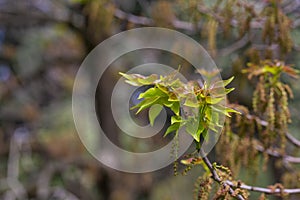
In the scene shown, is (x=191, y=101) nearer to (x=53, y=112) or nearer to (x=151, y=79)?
(x=151, y=79)

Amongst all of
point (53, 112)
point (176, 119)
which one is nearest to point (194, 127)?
point (176, 119)

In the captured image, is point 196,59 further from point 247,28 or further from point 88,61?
point 88,61

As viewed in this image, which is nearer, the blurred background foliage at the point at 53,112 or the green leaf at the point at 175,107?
the green leaf at the point at 175,107

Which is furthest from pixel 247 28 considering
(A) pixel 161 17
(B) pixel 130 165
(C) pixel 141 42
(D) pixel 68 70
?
(D) pixel 68 70

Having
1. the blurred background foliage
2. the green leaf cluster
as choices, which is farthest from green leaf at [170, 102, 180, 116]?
the blurred background foliage

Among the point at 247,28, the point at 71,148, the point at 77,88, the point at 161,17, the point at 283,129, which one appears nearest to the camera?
the point at 283,129

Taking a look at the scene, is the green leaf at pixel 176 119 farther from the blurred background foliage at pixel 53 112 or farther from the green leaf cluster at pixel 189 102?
the blurred background foliage at pixel 53 112

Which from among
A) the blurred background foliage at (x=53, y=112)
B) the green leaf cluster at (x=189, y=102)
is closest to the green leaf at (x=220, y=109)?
the green leaf cluster at (x=189, y=102)

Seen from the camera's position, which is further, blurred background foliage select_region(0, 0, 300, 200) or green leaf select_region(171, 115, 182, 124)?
blurred background foliage select_region(0, 0, 300, 200)

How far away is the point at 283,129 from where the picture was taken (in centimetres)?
154

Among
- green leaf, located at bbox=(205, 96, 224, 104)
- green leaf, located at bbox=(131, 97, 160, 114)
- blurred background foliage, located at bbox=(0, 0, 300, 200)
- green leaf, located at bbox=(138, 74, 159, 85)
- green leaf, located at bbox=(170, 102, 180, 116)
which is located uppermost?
green leaf, located at bbox=(205, 96, 224, 104)

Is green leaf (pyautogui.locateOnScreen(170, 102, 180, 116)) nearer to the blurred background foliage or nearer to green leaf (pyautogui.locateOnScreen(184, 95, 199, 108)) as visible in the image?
green leaf (pyautogui.locateOnScreen(184, 95, 199, 108))

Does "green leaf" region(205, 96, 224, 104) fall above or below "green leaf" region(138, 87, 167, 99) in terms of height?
above

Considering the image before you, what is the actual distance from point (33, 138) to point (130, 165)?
106 centimetres
